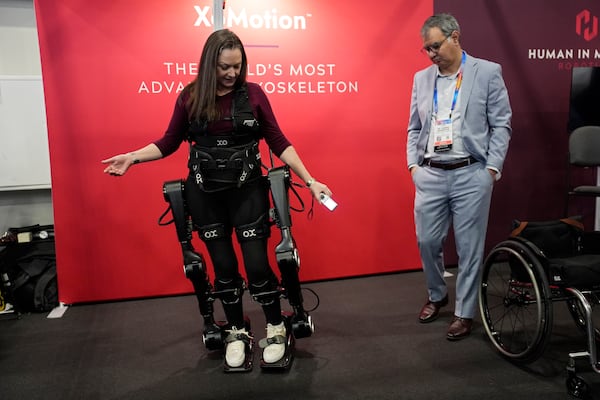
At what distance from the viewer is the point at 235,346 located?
2246 mm

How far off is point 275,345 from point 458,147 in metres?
1.32

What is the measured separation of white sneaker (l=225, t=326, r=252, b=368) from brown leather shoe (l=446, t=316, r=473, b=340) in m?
1.04

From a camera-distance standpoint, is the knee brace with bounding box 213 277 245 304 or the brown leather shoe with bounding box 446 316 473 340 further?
the brown leather shoe with bounding box 446 316 473 340

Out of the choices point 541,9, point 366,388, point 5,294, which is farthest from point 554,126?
point 5,294

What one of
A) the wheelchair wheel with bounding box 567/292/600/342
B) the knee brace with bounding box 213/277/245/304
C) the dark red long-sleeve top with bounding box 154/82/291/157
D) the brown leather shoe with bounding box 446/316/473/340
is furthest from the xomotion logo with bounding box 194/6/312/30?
the wheelchair wheel with bounding box 567/292/600/342

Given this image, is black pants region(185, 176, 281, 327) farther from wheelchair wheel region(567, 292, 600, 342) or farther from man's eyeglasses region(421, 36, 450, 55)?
wheelchair wheel region(567, 292, 600, 342)

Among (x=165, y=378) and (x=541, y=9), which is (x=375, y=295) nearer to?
(x=165, y=378)

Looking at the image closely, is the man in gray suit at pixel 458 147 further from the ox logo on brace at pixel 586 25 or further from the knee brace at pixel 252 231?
the ox logo on brace at pixel 586 25

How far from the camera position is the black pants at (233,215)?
2.10m

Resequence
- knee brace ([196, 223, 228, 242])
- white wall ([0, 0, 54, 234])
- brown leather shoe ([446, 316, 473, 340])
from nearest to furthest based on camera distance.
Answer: knee brace ([196, 223, 228, 242]) < brown leather shoe ([446, 316, 473, 340]) < white wall ([0, 0, 54, 234])

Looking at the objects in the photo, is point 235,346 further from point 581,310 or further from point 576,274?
point 581,310

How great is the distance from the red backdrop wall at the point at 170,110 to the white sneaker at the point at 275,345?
4.05ft

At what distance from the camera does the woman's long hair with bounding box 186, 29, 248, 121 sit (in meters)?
1.96

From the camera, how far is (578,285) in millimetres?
1950
